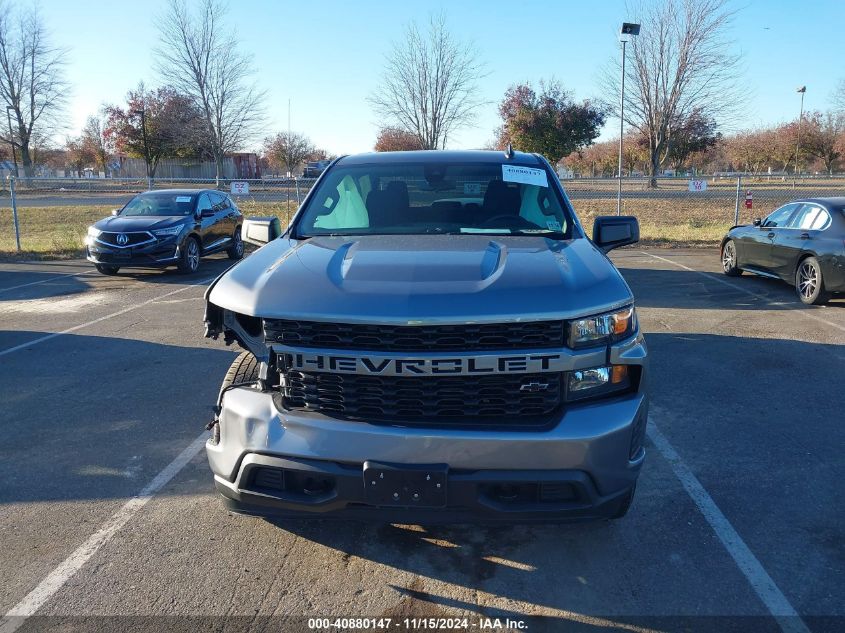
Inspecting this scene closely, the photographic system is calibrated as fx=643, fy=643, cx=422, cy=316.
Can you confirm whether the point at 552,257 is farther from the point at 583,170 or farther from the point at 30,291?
the point at 583,170

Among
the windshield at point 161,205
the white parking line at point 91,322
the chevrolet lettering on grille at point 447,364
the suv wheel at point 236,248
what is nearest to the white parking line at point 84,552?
the chevrolet lettering on grille at point 447,364

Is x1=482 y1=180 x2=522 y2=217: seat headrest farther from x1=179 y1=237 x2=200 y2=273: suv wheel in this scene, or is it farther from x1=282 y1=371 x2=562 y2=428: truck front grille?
x1=179 y1=237 x2=200 y2=273: suv wheel

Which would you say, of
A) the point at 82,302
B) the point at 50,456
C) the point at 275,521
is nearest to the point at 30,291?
the point at 82,302

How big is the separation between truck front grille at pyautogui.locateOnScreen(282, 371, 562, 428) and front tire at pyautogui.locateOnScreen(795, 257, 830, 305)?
790 cm

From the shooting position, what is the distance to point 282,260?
3.14 m

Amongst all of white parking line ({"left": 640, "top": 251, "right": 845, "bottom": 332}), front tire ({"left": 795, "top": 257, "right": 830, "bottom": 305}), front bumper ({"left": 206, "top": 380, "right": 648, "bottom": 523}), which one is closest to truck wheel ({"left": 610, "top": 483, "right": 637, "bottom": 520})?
front bumper ({"left": 206, "top": 380, "right": 648, "bottom": 523})

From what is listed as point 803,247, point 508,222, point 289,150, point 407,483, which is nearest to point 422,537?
point 407,483

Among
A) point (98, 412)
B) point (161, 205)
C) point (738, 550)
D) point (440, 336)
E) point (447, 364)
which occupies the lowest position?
point (738, 550)

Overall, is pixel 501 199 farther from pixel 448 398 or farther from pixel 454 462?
pixel 454 462

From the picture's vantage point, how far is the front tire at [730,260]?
448 inches

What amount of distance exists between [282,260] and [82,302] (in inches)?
317

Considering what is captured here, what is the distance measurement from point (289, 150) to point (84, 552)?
→ 172 ft

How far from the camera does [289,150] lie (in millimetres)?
52625

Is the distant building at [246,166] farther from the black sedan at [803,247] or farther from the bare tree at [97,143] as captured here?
the black sedan at [803,247]
